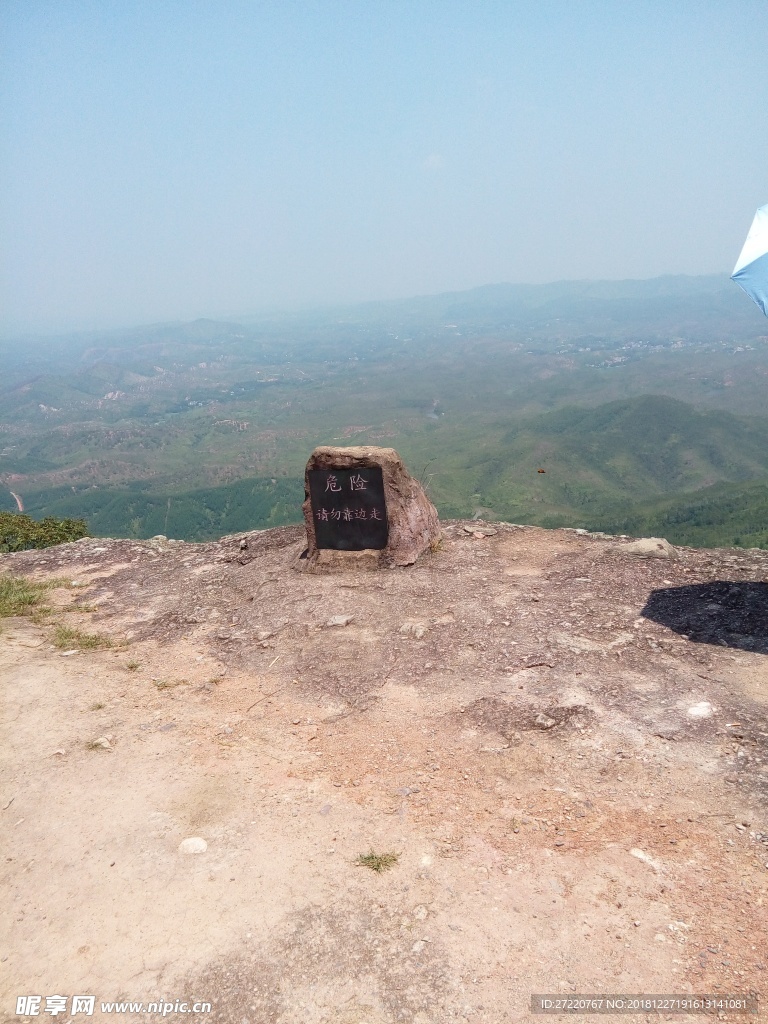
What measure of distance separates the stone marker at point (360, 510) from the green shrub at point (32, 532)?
898 cm

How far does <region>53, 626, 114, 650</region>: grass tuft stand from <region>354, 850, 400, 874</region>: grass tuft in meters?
6.72

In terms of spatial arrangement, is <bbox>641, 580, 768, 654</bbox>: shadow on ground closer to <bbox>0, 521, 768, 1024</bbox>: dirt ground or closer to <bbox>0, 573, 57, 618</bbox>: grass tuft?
<bbox>0, 521, 768, 1024</bbox>: dirt ground

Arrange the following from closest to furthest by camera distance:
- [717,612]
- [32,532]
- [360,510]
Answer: [717,612]
[360,510]
[32,532]

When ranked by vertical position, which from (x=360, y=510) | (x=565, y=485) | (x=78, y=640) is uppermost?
(x=360, y=510)

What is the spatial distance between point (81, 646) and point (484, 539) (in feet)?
28.2

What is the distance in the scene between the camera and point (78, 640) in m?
10.5

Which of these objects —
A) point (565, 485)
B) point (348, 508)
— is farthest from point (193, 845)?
point (565, 485)

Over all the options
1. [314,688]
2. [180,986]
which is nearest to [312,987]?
[180,986]

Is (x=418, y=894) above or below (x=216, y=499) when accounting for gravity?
above

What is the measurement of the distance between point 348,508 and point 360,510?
259mm

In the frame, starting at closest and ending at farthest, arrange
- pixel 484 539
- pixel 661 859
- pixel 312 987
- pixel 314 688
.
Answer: pixel 312 987 < pixel 661 859 < pixel 314 688 < pixel 484 539

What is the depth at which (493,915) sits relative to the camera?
4934 mm

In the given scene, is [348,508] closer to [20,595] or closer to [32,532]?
[20,595]

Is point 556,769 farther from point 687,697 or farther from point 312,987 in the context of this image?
point 312,987
